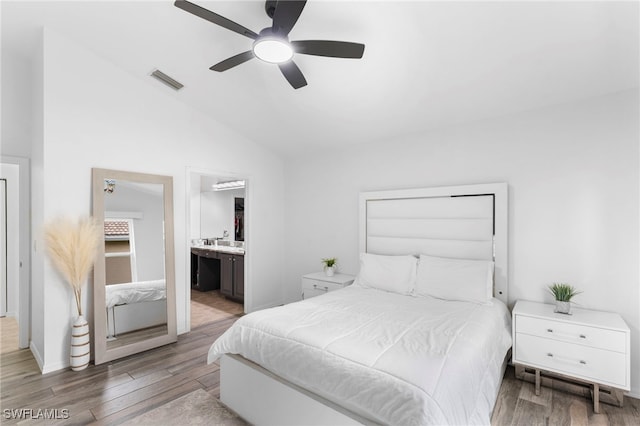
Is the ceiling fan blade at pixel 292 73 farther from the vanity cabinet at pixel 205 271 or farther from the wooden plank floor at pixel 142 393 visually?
the vanity cabinet at pixel 205 271

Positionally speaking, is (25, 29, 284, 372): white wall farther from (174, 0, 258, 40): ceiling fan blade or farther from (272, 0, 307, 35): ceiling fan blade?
(272, 0, 307, 35): ceiling fan blade

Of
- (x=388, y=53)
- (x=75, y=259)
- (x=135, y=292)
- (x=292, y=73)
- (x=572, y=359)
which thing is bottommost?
(x=572, y=359)

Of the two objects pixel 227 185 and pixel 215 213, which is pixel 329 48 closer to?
pixel 227 185

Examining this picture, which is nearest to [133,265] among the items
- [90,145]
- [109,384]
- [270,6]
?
[109,384]

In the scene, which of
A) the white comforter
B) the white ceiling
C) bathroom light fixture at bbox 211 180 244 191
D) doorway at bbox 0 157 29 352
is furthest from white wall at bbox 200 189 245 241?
the white comforter

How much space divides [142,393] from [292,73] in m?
2.77

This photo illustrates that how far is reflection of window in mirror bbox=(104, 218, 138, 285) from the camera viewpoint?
322cm

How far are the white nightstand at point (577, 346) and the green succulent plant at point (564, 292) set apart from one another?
0.42 feet

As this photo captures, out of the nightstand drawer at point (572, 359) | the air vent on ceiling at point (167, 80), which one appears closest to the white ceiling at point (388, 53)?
the air vent on ceiling at point (167, 80)

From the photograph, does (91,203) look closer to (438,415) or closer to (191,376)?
(191,376)

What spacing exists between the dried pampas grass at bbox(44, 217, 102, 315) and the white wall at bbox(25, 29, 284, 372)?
116 mm

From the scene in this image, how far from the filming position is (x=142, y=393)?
2.51 meters

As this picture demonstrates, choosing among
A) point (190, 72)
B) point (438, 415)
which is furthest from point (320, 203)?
point (438, 415)

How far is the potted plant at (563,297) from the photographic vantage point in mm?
2537
